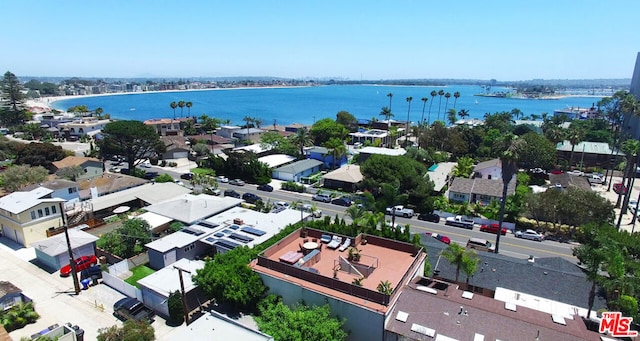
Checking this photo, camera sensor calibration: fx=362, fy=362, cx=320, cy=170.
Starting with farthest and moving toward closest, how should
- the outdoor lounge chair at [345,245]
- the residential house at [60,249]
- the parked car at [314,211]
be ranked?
the parked car at [314,211], the residential house at [60,249], the outdoor lounge chair at [345,245]

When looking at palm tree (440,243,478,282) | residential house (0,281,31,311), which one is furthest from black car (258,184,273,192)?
palm tree (440,243,478,282)

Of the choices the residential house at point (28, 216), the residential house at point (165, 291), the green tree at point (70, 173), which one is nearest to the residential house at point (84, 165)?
the green tree at point (70, 173)

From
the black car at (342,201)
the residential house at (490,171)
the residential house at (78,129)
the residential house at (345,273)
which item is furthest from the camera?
the residential house at (78,129)

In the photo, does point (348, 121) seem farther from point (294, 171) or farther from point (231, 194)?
point (231, 194)

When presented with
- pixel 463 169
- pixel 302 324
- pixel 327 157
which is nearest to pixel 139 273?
pixel 302 324

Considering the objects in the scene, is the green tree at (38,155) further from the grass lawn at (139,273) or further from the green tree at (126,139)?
the grass lawn at (139,273)

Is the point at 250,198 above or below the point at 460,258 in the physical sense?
below

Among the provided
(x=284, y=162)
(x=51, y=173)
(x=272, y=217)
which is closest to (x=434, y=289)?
Answer: (x=272, y=217)
